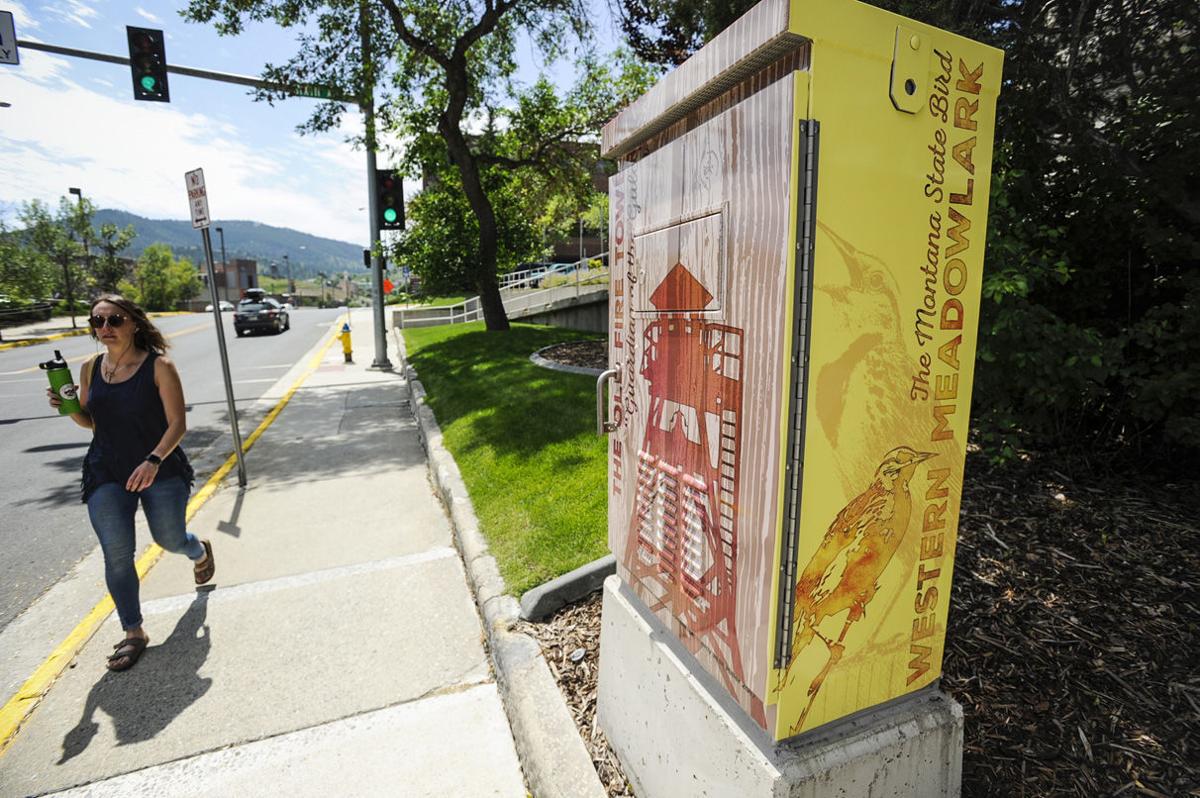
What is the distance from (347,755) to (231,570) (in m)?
2.34

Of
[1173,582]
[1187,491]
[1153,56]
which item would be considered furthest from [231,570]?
[1153,56]

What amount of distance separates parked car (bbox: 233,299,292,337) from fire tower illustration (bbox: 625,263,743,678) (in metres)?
26.6

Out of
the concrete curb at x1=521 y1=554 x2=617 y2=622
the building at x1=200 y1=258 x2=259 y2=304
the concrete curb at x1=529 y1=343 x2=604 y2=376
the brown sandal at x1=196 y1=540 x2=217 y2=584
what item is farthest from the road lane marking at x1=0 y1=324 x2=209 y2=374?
the building at x1=200 y1=258 x2=259 y2=304

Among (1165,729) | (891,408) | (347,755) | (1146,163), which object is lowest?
(347,755)

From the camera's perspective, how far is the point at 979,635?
2.59 meters

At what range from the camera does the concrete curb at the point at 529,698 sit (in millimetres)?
2260

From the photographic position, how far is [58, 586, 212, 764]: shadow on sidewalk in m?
2.78

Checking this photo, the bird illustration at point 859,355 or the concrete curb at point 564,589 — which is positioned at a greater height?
the bird illustration at point 859,355

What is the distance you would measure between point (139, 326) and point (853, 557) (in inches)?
151

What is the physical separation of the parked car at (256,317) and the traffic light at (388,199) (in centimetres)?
1533

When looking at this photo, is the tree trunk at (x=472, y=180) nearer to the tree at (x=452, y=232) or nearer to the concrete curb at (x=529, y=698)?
the tree at (x=452, y=232)

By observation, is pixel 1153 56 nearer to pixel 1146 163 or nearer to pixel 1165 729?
pixel 1146 163

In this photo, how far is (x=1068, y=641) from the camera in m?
2.47

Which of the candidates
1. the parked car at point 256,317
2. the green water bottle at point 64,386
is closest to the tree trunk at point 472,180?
the green water bottle at point 64,386
